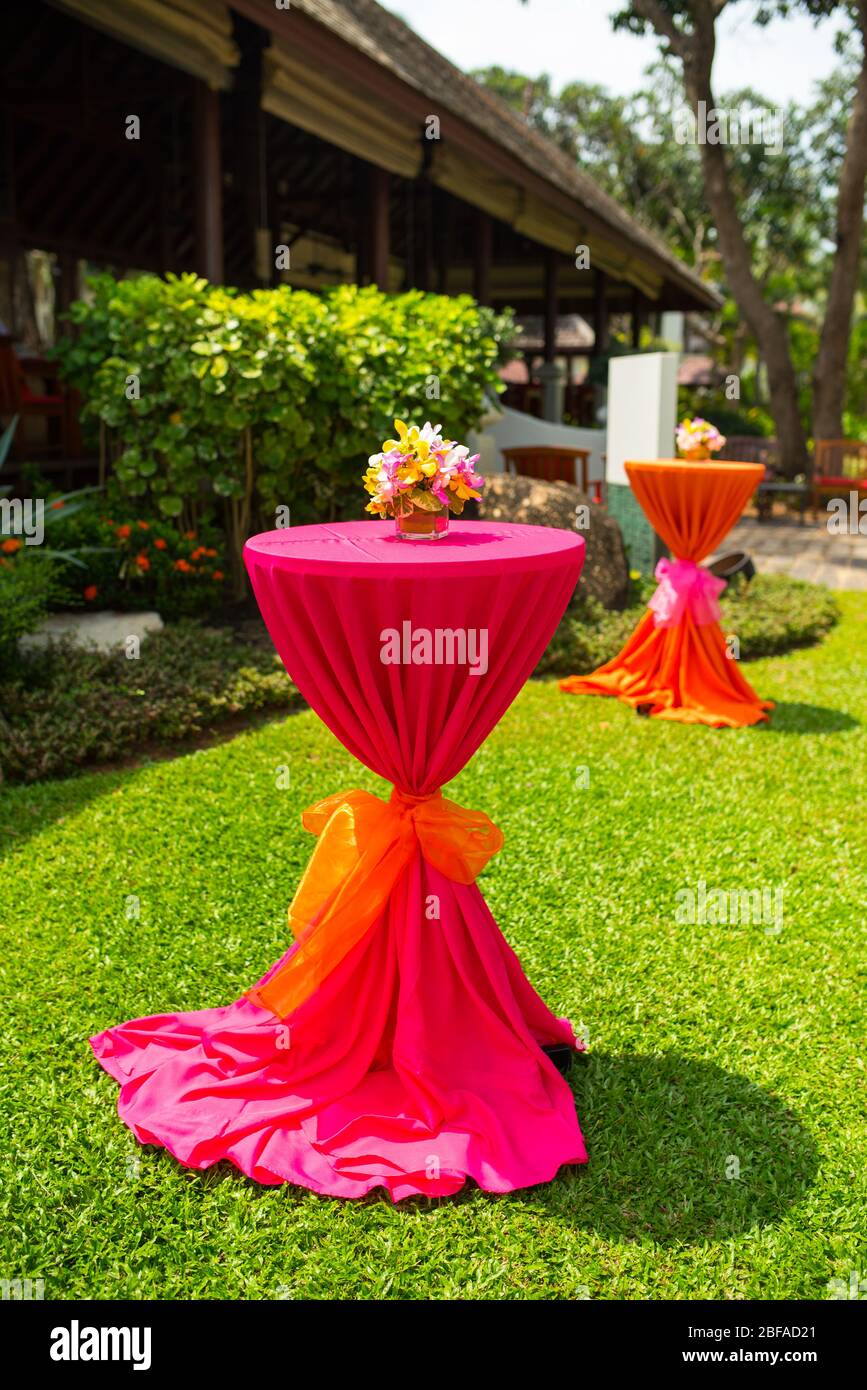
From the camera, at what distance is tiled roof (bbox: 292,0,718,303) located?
8969 mm

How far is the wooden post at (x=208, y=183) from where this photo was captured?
8.70m

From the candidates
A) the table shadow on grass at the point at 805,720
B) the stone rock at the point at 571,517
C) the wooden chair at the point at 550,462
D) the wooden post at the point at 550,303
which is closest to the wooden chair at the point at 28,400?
the stone rock at the point at 571,517

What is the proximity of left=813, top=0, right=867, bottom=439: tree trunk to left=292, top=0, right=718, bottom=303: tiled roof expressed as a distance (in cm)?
280

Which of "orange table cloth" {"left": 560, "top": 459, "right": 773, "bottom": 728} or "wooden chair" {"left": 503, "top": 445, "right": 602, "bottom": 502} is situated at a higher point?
"wooden chair" {"left": 503, "top": 445, "right": 602, "bottom": 502}

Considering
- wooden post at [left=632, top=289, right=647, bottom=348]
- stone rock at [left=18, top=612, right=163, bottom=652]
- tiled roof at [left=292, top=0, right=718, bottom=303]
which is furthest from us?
wooden post at [left=632, top=289, right=647, bottom=348]

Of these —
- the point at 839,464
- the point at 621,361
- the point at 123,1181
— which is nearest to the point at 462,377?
the point at 621,361

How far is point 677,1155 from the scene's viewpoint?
117 inches

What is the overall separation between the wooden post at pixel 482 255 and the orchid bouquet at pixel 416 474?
39.0ft

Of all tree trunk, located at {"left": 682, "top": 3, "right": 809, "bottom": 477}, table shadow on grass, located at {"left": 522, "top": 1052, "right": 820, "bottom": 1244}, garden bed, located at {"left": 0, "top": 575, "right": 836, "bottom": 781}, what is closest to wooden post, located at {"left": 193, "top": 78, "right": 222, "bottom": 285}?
garden bed, located at {"left": 0, "top": 575, "right": 836, "bottom": 781}

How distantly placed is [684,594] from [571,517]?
2046 mm

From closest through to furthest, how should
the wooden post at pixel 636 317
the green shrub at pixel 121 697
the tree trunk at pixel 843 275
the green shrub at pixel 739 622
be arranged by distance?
the green shrub at pixel 121 697, the green shrub at pixel 739 622, the tree trunk at pixel 843 275, the wooden post at pixel 636 317

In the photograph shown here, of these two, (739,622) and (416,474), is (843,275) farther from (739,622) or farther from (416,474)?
(416,474)

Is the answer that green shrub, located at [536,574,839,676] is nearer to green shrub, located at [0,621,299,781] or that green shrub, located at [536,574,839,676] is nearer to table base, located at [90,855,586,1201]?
green shrub, located at [0,621,299,781]

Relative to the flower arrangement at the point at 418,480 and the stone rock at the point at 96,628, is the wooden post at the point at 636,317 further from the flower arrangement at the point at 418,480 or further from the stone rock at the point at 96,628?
the flower arrangement at the point at 418,480
